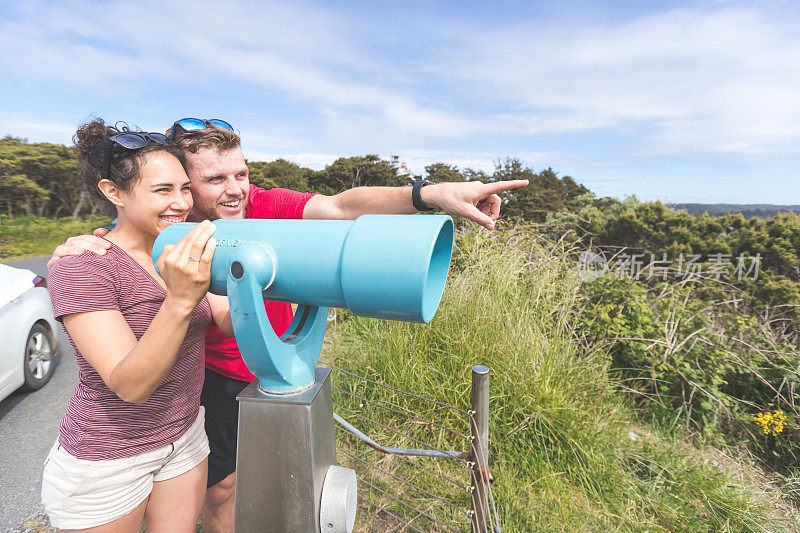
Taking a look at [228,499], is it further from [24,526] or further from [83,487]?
[24,526]

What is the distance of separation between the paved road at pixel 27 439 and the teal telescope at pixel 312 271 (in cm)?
284

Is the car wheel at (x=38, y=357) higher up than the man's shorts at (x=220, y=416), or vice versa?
the man's shorts at (x=220, y=416)

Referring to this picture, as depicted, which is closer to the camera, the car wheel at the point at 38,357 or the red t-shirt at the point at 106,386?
the red t-shirt at the point at 106,386

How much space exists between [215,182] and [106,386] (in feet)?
2.65

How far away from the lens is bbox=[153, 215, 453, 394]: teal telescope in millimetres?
762

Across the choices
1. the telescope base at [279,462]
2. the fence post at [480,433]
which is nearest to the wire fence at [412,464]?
the fence post at [480,433]

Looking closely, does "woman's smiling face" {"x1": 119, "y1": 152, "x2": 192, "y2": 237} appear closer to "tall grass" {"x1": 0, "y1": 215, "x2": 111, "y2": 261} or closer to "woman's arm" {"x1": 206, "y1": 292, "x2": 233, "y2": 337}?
"woman's arm" {"x1": 206, "y1": 292, "x2": 233, "y2": 337}

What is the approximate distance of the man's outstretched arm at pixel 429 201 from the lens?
4.68 feet

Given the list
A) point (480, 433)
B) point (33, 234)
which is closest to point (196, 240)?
point (480, 433)

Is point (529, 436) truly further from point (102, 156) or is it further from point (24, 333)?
point (24, 333)

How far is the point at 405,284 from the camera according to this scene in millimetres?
754

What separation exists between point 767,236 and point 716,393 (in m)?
3.48

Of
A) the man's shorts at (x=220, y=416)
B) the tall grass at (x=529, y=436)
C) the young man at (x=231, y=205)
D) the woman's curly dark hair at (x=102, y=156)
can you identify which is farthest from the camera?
the tall grass at (x=529, y=436)

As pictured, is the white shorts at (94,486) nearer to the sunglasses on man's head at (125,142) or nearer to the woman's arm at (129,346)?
the woman's arm at (129,346)
